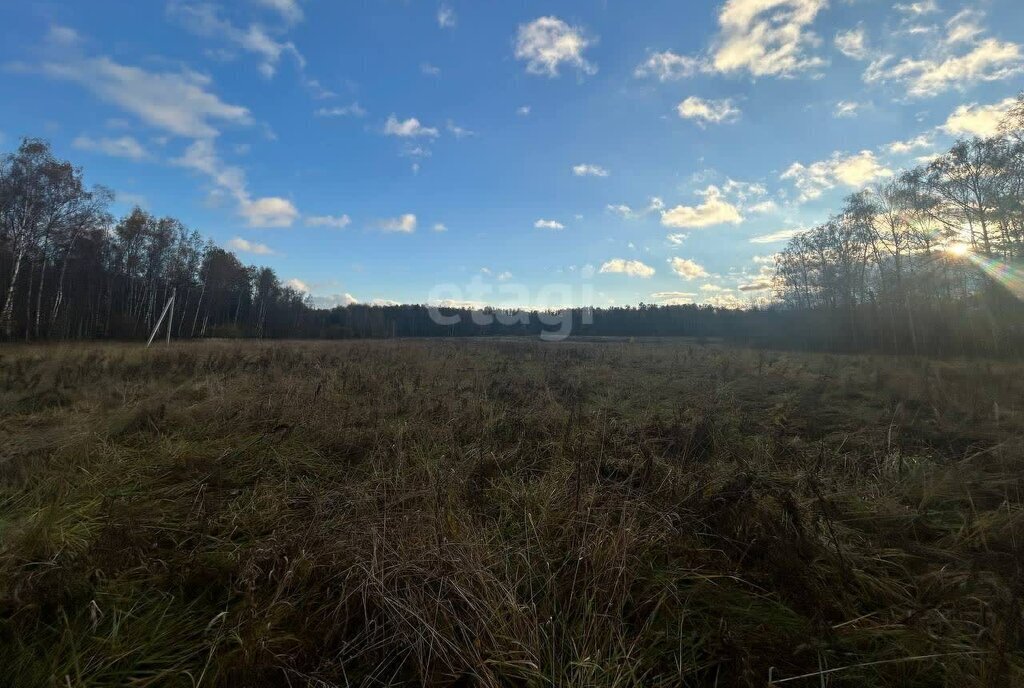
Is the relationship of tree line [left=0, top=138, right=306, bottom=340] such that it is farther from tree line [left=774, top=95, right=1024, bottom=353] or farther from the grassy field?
tree line [left=774, top=95, right=1024, bottom=353]

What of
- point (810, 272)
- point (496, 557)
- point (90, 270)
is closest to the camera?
point (496, 557)

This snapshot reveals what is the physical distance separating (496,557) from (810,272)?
47.7m

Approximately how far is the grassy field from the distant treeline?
19.4 metres

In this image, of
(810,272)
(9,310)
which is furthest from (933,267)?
(9,310)

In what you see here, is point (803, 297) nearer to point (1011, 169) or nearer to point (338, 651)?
point (1011, 169)

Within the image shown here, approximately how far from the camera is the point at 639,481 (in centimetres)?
361

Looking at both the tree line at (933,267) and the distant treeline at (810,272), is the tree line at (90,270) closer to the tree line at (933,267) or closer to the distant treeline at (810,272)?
the distant treeline at (810,272)

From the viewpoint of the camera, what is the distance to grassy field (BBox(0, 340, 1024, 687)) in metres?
1.74

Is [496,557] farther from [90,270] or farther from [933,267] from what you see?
[90,270]

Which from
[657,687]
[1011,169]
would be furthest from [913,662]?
[1011,169]

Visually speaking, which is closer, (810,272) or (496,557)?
(496,557)

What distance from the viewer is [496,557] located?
7.57 feet

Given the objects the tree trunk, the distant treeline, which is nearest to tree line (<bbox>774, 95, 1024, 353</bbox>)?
the distant treeline

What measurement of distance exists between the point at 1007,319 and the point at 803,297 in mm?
27208
